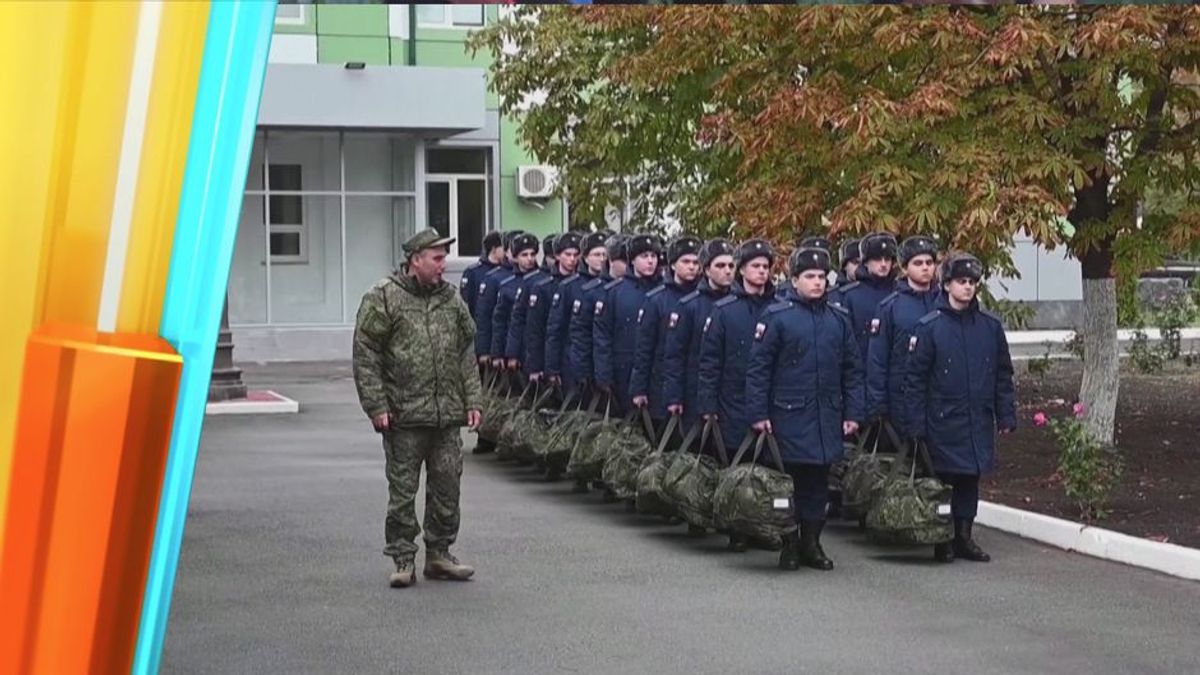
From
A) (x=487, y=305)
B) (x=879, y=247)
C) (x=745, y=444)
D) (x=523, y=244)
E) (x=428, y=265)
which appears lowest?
(x=745, y=444)

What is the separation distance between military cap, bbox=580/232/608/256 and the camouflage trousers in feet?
15.8

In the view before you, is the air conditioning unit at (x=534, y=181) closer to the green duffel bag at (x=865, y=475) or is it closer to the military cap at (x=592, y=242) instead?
the military cap at (x=592, y=242)

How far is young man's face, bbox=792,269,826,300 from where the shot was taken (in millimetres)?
10250

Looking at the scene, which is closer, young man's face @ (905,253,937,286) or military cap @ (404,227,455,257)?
military cap @ (404,227,455,257)

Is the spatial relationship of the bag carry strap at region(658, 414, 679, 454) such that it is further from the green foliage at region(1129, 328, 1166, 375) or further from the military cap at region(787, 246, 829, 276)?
the green foliage at region(1129, 328, 1166, 375)

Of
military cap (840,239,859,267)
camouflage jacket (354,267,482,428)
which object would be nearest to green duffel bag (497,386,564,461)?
A: military cap (840,239,859,267)

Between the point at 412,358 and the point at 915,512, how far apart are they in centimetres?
304

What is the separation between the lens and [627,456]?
12289mm

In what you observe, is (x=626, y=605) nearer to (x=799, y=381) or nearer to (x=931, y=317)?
(x=799, y=381)

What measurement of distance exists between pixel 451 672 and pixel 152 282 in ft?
15.7

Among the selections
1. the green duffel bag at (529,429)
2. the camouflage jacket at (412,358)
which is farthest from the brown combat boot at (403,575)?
the green duffel bag at (529,429)

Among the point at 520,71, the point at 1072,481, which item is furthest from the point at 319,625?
the point at 520,71

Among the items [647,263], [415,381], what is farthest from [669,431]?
[415,381]

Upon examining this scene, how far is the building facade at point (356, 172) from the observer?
31.5m
